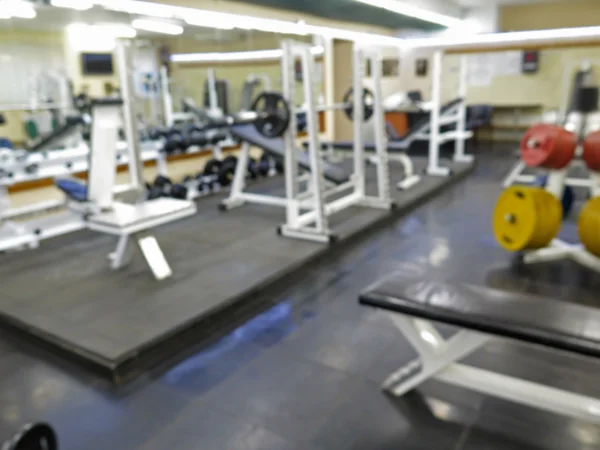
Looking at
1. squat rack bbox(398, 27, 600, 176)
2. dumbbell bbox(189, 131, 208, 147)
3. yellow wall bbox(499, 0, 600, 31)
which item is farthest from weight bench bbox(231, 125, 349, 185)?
yellow wall bbox(499, 0, 600, 31)

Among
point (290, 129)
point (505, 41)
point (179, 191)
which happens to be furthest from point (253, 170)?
point (505, 41)

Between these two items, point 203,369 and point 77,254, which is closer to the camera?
point 203,369

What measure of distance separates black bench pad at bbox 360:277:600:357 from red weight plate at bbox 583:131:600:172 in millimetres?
1589

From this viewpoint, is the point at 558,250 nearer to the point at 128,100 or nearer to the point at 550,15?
the point at 128,100

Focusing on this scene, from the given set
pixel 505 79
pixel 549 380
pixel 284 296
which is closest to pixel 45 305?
pixel 284 296

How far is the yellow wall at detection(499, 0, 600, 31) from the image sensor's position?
7.70 meters

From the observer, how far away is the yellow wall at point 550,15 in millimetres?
7703

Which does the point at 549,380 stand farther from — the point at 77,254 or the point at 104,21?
the point at 104,21

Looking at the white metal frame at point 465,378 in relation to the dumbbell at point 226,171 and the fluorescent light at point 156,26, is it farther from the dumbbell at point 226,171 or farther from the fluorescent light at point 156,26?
the fluorescent light at point 156,26

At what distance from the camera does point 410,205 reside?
4.54 m

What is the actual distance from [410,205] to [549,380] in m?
2.69

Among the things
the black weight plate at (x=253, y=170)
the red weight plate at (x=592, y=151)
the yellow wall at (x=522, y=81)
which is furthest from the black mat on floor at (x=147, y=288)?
the yellow wall at (x=522, y=81)

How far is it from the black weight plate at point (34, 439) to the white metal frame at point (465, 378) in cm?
112

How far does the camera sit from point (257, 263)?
10.1 feet
